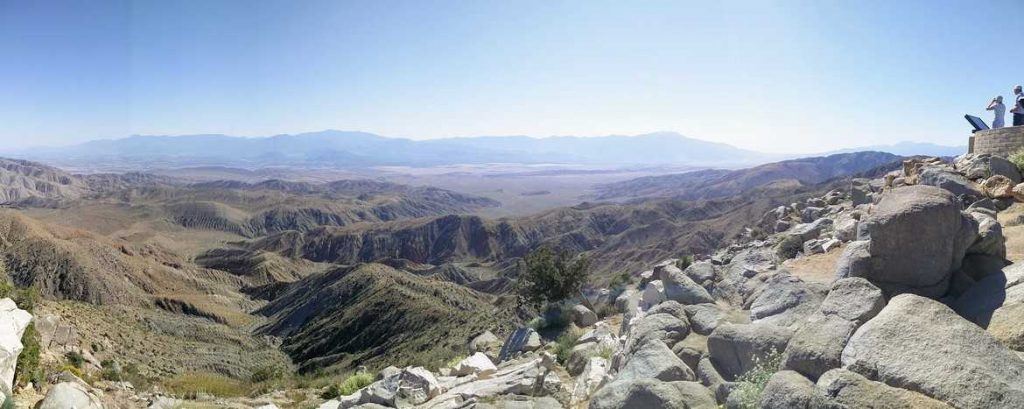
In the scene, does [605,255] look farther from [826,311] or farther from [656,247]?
[826,311]

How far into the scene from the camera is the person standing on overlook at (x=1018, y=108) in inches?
556

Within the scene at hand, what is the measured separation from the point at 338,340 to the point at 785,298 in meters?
44.8

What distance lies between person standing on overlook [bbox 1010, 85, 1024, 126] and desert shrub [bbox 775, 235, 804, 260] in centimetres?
687

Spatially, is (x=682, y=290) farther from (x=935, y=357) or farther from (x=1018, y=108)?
(x=1018, y=108)

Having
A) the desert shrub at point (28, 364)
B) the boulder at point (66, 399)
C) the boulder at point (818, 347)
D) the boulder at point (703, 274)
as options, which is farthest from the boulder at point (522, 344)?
the desert shrub at point (28, 364)

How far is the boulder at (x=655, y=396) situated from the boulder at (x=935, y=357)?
1.78m

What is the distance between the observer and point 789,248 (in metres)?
14.2

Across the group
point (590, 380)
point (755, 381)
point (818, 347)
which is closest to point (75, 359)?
point (590, 380)

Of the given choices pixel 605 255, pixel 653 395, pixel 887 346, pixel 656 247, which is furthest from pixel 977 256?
pixel 605 255

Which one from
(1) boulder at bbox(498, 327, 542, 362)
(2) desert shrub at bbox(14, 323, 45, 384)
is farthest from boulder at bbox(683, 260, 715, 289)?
(2) desert shrub at bbox(14, 323, 45, 384)

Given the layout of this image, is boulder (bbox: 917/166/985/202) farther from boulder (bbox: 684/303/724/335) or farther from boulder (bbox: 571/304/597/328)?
boulder (bbox: 571/304/597/328)

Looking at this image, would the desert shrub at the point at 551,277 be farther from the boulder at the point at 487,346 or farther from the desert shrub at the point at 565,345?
the desert shrub at the point at 565,345

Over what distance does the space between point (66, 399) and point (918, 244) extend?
14.9 meters

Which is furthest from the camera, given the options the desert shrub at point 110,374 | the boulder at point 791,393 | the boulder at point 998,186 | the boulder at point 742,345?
the desert shrub at point 110,374
